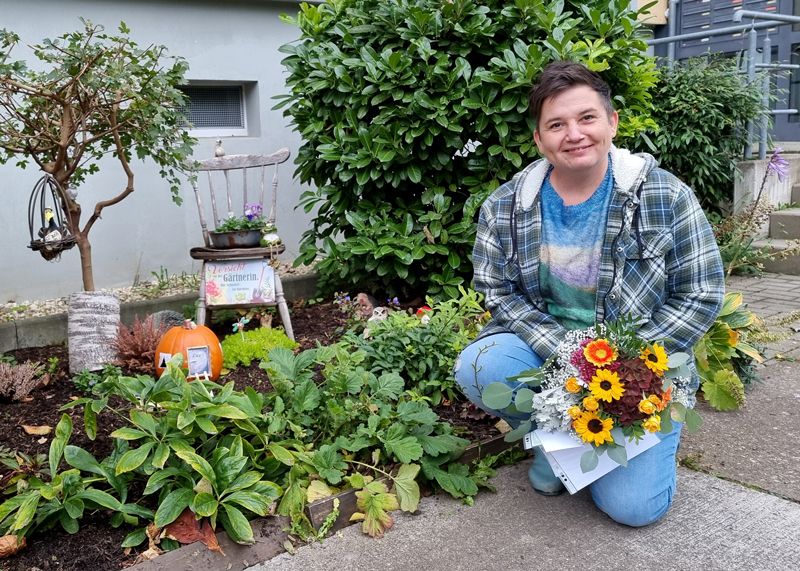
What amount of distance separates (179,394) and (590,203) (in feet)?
5.29

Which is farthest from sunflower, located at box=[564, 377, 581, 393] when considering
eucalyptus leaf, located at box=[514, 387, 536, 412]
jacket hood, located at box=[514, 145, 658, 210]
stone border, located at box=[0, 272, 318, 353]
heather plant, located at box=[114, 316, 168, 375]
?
stone border, located at box=[0, 272, 318, 353]

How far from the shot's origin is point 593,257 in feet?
9.16

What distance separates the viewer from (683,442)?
3395 millimetres

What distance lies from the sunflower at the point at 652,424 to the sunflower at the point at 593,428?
0.11 m

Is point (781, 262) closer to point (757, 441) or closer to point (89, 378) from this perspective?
point (757, 441)

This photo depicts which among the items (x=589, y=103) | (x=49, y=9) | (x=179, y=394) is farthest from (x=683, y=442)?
(x=49, y=9)

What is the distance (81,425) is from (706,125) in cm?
578

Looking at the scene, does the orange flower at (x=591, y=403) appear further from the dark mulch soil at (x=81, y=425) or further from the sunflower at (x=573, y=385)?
the dark mulch soil at (x=81, y=425)

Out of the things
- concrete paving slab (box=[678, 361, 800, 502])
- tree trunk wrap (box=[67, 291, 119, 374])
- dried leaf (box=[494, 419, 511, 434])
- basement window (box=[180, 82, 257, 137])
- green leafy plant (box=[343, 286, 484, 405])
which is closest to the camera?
concrete paving slab (box=[678, 361, 800, 502])

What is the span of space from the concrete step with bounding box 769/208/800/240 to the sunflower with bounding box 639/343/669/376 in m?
5.10

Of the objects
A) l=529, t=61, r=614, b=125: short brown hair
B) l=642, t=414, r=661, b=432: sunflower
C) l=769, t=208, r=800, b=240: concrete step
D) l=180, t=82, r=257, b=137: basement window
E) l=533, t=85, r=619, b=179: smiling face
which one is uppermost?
l=180, t=82, r=257, b=137: basement window

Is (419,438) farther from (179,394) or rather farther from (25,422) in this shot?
(25,422)

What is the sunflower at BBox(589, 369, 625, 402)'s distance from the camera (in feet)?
8.12

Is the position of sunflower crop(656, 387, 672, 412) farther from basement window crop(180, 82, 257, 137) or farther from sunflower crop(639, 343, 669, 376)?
basement window crop(180, 82, 257, 137)
